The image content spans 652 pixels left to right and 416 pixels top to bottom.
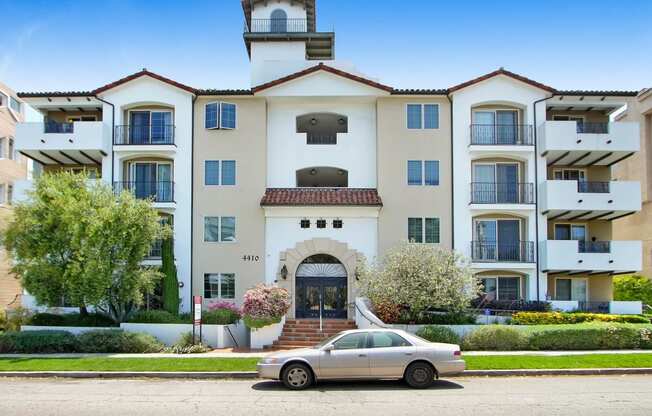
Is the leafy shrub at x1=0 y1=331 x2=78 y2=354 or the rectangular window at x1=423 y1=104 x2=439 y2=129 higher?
the rectangular window at x1=423 y1=104 x2=439 y2=129

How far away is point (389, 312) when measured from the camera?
24.5m

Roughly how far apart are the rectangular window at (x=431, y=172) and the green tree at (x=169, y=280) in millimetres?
12170

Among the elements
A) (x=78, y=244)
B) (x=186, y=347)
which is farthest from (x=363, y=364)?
(x=78, y=244)

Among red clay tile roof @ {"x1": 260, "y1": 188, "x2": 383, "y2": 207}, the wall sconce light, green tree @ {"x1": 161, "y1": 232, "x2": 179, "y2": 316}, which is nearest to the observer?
green tree @ {"x1": 161, "y1": 232, "x2": 179, "y2": 316}

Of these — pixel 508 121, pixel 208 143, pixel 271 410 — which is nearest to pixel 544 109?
pixel 508 121

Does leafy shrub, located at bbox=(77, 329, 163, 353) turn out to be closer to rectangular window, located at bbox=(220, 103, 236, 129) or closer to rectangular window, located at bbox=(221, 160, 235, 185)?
rectangular window, located at bbox=(221, 160, 235, 185)

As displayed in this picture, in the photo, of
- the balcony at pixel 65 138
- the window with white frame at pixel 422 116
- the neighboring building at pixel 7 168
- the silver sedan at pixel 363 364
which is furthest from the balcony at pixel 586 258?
the neighboring building at pixel 7 168

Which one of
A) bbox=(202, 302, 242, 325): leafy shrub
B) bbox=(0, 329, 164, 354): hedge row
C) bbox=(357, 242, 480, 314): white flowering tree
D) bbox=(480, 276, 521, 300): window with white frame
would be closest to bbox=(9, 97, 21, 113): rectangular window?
bbox=(202, 302, 242, 325): leafy shrub

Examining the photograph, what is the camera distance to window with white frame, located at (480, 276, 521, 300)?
30297 millimetres

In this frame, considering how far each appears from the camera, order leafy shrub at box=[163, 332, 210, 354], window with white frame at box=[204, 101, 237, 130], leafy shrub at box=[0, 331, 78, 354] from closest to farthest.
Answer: leafy shrub at box=[0, 331, 78, 354], leafy shrub at box=[163, 332, 210, 354], window with white frame at box=[204, 101, 237, 130]

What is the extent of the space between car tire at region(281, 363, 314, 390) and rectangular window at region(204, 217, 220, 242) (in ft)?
50.1

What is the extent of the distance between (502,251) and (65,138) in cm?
2105

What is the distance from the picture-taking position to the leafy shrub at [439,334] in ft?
72.9

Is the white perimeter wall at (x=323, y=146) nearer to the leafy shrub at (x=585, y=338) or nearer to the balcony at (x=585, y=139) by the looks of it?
the balcony at (x=585, y=139)
